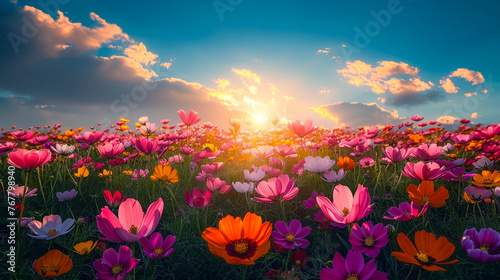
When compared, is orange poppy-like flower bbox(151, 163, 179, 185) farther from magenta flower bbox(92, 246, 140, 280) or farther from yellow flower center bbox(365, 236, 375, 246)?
yellow flower center bbox(365, 236, 375, 246)

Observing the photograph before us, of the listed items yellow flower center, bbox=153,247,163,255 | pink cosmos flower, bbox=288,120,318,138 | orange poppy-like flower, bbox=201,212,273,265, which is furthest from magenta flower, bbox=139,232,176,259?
pink cosmos flower, bbox=288,120,318,138

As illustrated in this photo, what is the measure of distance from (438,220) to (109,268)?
6.03 feet

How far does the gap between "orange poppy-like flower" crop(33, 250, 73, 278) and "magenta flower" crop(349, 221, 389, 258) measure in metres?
0.99

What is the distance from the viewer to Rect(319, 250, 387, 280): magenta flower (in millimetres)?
769

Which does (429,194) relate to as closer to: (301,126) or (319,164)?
(319,164)

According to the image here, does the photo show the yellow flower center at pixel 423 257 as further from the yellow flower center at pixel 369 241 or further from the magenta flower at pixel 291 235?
the magenta flower at pixel 291 235

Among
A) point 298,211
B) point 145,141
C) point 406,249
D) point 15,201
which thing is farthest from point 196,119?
point 406,249

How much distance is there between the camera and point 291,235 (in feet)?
3.67

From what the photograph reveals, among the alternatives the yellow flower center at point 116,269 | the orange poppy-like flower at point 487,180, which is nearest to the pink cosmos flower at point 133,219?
the yellow flower center at point 116,269

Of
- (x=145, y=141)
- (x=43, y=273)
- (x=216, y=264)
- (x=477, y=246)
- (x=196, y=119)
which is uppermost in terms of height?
(x=196, y=119)

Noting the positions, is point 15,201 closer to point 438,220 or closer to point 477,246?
point 477,246

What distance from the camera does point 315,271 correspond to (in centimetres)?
120

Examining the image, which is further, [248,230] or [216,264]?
[216,264]

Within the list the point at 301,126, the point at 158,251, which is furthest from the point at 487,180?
the point at 158,251
